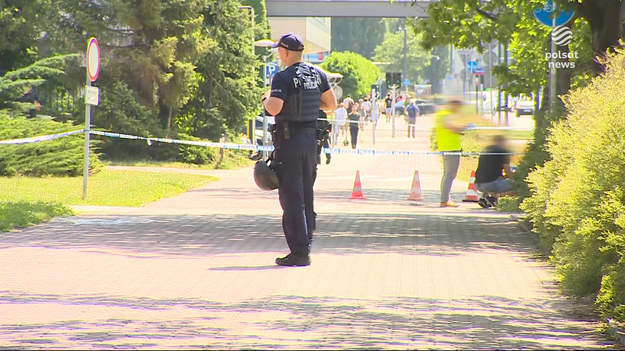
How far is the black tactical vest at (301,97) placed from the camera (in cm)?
988

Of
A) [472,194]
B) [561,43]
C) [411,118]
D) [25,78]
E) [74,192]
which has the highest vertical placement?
[561,43]

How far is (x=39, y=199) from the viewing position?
17484 mm

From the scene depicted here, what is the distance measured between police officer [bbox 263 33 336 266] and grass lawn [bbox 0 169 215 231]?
461 cm

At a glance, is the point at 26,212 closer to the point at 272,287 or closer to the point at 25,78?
the point at 272,287

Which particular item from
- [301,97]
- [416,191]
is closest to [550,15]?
[416,191]

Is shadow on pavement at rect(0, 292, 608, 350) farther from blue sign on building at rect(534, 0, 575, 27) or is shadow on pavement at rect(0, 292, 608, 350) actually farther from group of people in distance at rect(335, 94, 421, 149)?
group of people in distance at rect(335, 94, 421, 149)

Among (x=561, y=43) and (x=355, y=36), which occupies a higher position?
(x=355, y=36)

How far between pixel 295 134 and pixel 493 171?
9.47 m

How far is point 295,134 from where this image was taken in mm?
9969

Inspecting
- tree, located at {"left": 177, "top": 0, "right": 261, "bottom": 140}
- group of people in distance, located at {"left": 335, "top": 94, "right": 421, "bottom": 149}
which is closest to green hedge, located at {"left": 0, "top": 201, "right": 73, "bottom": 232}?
tree, located at {"left": 177, "top": 0, "right": 261, "bottom": 140}

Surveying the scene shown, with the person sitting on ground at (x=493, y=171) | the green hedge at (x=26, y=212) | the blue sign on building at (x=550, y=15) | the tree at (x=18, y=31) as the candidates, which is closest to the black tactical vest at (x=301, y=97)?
the green hedge at (x=26, y=212)

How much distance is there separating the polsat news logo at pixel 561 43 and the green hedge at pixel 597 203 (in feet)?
22.7

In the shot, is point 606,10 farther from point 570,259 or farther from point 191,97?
point 191,97

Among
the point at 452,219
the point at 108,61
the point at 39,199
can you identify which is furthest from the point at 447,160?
the point at 108,61
